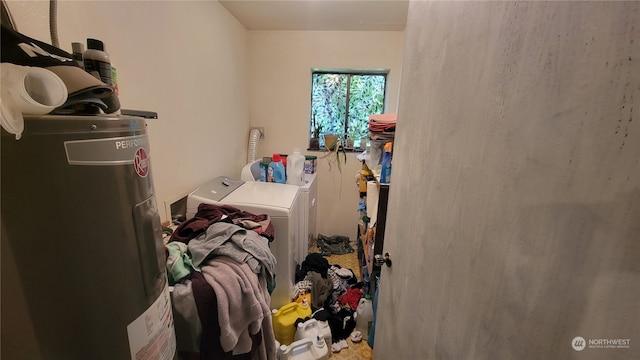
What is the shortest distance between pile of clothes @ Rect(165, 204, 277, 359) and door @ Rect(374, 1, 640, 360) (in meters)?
0.64

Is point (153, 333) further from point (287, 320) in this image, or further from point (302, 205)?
point (302, 205)

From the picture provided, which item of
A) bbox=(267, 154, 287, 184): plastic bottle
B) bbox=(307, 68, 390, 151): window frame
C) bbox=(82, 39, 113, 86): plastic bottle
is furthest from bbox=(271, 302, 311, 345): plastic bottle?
bbox=(307, 68, 390, 151): window frame

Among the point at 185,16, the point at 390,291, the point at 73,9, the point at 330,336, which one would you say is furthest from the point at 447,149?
the point at 185,16

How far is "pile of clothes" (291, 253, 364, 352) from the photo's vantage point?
1.74 metres

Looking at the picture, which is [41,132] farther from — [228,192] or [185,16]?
[185,16]

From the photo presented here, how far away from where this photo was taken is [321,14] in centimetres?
219

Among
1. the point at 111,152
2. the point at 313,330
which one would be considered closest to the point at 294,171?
the point at 313,330

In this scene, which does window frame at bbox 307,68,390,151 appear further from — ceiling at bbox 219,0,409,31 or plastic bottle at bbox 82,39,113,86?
plastic bottle at bbox 82,39,113,86

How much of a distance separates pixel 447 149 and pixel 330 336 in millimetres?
1527

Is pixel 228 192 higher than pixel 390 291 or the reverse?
higher

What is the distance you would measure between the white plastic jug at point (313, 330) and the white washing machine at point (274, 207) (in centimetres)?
22

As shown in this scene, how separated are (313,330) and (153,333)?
1243 millimetres

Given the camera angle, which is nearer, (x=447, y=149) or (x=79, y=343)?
(x=79, y=343)

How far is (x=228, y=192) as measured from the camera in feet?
5.98
